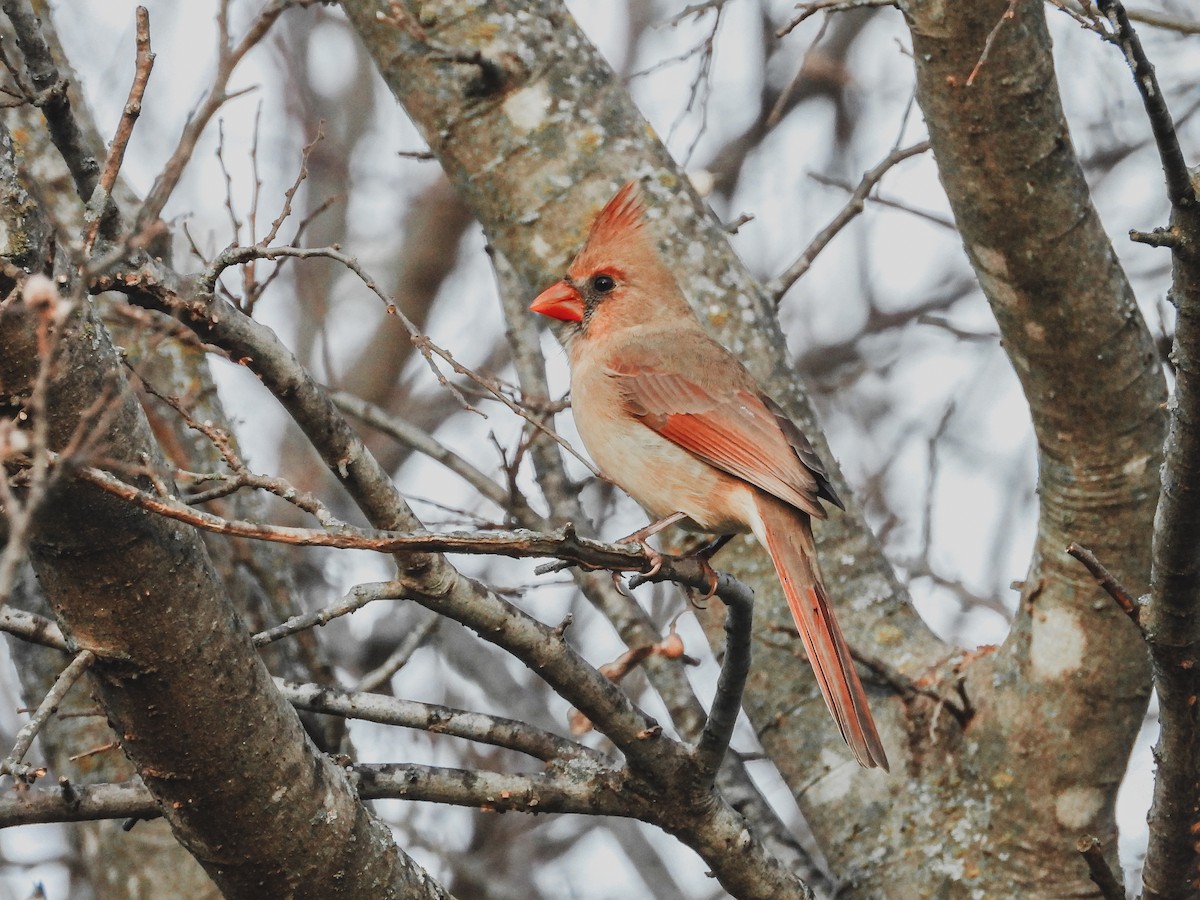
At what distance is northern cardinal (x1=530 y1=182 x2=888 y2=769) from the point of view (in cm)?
348

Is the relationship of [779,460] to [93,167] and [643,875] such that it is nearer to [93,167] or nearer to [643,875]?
[93,167]

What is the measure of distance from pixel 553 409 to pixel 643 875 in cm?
229

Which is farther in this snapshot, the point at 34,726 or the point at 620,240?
the point at 620,240

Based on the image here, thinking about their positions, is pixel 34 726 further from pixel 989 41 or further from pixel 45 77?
pixel 989 41

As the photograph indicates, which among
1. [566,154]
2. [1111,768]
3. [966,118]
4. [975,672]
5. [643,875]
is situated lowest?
[1111,768]

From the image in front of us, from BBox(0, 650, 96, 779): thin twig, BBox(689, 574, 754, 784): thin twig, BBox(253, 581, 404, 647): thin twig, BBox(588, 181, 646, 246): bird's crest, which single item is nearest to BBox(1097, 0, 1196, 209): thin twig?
BBox(689, 574, 754, 784): thin twig

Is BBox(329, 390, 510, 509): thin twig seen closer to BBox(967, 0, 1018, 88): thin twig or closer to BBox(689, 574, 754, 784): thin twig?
BBox(689, 574, 754, 784): thin twig

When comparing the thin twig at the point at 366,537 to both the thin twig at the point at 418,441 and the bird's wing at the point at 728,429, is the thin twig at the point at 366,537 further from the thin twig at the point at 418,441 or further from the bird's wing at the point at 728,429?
the thin twig at the point at 418,441

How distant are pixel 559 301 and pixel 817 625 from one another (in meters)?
1.39

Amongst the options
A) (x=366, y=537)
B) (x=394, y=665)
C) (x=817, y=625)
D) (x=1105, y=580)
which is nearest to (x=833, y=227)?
(x=817, y=625)

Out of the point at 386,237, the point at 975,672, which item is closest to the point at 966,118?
the point at 975,672

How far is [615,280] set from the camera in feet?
14.0

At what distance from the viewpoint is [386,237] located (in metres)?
8.29

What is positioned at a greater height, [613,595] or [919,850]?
[613,595]
